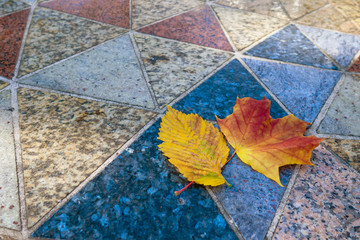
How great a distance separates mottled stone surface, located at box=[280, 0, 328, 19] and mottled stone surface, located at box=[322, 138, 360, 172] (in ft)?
4.22

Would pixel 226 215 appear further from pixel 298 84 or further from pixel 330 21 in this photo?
pixel 330 21

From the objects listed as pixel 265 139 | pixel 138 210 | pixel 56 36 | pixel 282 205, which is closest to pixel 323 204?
pixel 282 205

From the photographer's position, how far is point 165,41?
1663 millimetres

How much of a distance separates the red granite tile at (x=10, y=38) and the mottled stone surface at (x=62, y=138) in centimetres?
24

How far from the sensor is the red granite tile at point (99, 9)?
184 centimetres

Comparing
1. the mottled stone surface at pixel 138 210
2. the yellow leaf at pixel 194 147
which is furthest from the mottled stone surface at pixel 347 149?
the mottled stone surface at pixel 138 210

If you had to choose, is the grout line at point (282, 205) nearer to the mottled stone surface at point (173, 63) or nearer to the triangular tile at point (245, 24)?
the mottled stone surface at point (173, 63)

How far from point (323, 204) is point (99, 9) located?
1.78 m

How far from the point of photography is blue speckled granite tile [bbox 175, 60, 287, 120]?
1208 millimetres

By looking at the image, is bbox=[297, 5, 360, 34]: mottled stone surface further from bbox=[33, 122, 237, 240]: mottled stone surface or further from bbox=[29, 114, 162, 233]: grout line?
bbox=[33, 122, 237, 240]: mottled stone surface

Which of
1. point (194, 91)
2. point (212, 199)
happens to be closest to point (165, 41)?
point (194, 91)

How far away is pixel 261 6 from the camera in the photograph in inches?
86.7

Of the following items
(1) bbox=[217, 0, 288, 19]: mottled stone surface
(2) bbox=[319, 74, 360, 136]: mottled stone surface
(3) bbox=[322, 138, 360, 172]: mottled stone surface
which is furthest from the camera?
(1) bbox=[217, 0, 288, 19]: mottled stone surface

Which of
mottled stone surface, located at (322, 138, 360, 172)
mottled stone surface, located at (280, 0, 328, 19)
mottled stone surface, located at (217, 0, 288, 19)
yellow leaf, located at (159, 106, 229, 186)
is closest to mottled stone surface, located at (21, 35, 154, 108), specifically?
yellow leaf, located at (159, 106, 229, 186)
